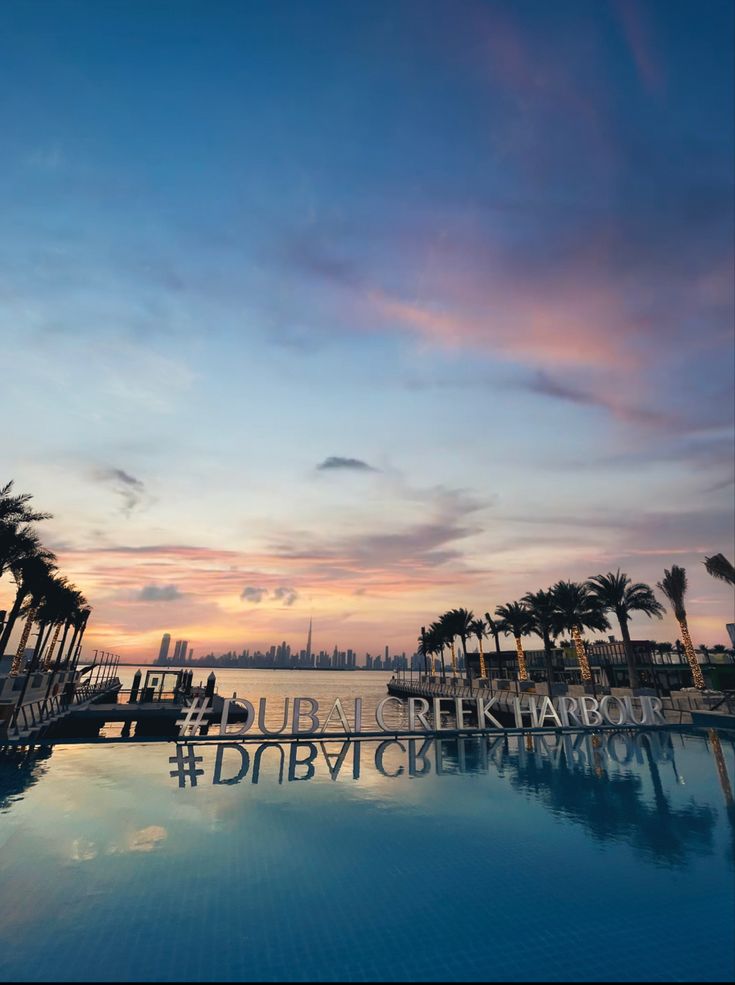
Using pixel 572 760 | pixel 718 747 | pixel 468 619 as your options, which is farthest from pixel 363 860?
pixel 468 619

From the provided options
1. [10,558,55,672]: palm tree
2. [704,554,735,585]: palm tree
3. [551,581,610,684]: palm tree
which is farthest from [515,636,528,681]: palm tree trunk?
[10,558,55,672]: palm tree

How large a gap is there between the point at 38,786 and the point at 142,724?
33354 mm

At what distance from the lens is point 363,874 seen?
1079 cm

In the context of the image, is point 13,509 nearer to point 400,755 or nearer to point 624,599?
Answer: point 400,755

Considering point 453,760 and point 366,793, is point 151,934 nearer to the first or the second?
point 366,793

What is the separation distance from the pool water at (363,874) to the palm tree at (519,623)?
161ft

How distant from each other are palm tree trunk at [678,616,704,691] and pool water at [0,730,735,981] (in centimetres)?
3080

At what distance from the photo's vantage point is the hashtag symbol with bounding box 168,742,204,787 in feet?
60.8

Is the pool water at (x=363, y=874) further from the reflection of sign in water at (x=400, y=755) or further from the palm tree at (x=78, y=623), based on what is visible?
the palm tree at (x=78, y=623)

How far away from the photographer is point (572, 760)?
2266cm

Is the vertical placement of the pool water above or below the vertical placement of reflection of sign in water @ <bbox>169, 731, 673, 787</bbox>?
below

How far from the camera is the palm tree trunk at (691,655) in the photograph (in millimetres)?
45531

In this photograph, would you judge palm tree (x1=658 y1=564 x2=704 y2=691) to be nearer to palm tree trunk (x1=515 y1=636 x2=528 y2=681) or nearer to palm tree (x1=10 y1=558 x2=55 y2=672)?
palm tree trunk (x1=515 y1=636 x2=528 y2=681)

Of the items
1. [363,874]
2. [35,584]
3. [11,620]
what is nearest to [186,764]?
[363,874]
